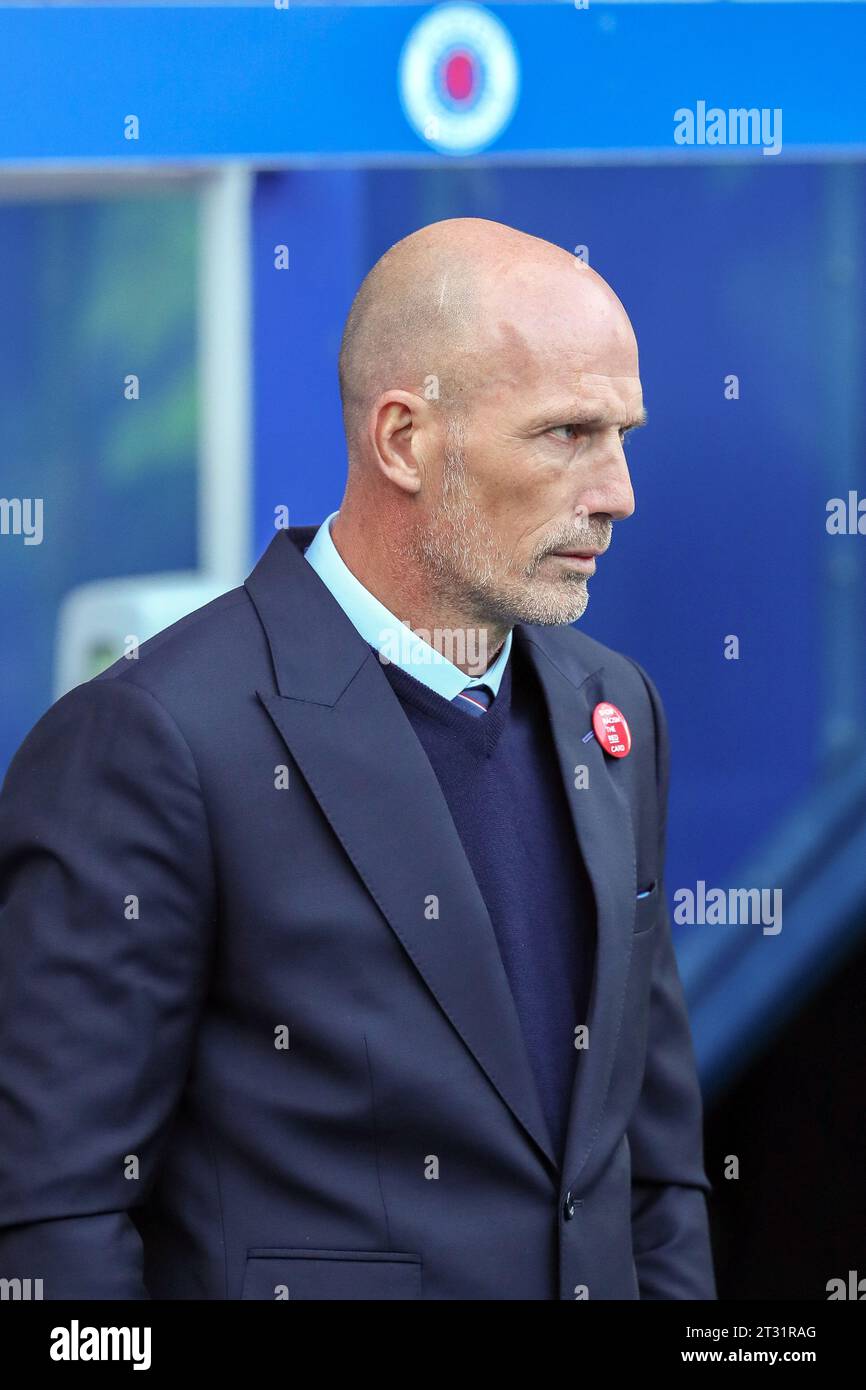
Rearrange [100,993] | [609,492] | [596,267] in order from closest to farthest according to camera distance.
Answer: [100,993]
[609,492]
[596,267]

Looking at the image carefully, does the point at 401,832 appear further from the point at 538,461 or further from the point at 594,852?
the point at 538,461

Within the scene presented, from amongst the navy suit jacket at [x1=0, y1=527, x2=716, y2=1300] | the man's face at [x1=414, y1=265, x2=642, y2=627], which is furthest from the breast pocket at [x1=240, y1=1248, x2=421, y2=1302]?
the man's face at [x1=414, y1=265, x2=642, y2=627]

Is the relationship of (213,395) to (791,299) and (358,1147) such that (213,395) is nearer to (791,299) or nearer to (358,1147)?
Answer: (791,299)

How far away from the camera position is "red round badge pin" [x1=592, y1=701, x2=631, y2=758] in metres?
1.98

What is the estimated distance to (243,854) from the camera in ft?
5.41

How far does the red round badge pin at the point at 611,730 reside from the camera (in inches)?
78.0

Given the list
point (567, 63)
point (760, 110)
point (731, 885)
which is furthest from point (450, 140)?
point (731, 885)

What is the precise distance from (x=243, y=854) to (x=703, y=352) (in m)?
1.81

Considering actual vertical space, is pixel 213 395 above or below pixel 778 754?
above

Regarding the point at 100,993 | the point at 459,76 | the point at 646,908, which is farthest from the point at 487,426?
the point at 459,76

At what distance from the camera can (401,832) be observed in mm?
1707

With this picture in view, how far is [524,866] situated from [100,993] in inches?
19.5
